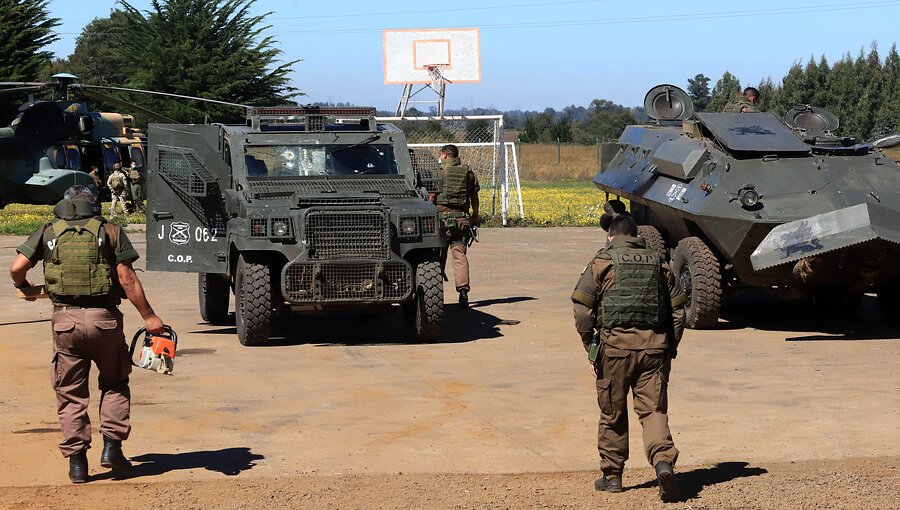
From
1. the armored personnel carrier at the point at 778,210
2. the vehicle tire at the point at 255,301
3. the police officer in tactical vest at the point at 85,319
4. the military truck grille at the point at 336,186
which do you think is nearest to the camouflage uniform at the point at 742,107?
the armored personnel carrier at the point at 778,210

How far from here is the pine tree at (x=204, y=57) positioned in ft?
127

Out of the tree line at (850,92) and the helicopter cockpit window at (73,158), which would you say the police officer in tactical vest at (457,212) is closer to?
the helicopter cockpit window at (73,158)

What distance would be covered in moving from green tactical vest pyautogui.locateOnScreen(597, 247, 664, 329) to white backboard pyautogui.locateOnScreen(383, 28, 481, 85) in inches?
1023

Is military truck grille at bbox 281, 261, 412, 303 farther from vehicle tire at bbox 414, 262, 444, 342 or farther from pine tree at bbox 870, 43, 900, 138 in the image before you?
pine tree at bbox 870, 43, 900, 138

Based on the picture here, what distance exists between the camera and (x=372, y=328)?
1362 cm

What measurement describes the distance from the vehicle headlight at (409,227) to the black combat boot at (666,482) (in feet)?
18.2

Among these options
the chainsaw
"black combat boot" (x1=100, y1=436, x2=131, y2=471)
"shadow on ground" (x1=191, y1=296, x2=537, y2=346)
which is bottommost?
"shadow on ground" (x1=191, y1=296, x2=537, y2=346)

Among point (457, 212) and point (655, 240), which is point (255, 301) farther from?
point (655, 240)

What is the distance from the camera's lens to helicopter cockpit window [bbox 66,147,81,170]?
25.2 meters

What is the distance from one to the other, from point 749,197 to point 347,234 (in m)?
3.87

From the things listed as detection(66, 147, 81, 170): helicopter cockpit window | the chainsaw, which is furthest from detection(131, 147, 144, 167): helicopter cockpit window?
the chainsaw

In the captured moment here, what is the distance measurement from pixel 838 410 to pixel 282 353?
Result: 4866mm

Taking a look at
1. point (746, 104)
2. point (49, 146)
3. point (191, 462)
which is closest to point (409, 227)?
point (191, 462)

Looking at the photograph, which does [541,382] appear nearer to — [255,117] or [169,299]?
[255,117]
